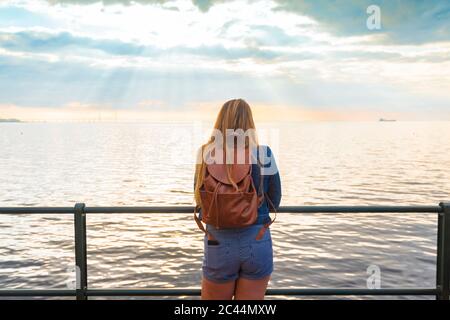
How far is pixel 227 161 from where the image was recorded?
119 inches

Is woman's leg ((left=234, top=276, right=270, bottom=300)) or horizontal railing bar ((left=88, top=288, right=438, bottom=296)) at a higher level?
woman's leg ((left=234, top=276, right=270, bottom=300))

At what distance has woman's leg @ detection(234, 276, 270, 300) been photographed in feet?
10.2

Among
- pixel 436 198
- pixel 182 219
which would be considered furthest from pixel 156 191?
pixel 436 198

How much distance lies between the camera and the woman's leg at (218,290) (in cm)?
309

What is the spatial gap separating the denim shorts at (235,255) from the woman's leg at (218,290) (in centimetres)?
4

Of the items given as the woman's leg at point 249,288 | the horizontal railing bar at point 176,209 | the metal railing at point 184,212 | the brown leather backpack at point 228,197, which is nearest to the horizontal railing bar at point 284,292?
the metal railing at point 184,212

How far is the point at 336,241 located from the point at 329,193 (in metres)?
15.1

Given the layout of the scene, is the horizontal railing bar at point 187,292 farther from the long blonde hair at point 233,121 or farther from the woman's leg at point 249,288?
the long blonde hair at point 233,121

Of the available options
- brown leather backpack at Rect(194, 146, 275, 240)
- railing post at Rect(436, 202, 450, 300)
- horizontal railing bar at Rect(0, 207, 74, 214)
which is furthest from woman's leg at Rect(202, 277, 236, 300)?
railing post at Rect(436, 202, 450, 300)

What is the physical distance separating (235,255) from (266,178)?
0.55 m

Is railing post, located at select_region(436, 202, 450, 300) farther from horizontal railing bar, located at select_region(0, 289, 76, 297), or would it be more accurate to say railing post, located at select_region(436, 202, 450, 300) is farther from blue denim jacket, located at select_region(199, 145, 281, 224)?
horizontal railing bar, located at select_region(0, 289, 76, 297)
